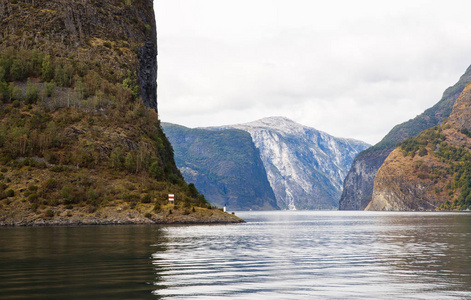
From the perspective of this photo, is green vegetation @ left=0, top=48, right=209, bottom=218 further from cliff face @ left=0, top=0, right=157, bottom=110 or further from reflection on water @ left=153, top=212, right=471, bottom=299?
reflection on water @ left=153, top=212, right=471, bottom=299

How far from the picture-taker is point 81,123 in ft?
481

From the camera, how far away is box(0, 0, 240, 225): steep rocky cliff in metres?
122

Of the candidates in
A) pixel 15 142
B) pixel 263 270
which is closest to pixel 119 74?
pixel 15 142

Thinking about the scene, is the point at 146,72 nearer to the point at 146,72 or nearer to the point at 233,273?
the point at 146,72

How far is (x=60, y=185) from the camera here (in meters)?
126

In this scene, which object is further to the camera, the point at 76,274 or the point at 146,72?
the point at 146,72

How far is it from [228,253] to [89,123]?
366ft

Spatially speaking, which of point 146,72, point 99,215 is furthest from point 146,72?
point 99,215

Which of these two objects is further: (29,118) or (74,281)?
(29,118)

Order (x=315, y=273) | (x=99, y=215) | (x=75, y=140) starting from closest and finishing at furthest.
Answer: (x=315, y=273)
(x=99, y=215)
(x=75, y=140)

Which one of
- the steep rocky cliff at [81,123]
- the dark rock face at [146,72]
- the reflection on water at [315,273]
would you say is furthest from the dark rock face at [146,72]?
the reflection on water at [315,273]

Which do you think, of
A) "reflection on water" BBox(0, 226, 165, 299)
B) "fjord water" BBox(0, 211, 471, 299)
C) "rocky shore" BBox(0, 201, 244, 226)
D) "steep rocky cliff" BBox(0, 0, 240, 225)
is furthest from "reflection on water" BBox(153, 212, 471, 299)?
"steep rocky cliff" BBox(0, 0, 240, 225)

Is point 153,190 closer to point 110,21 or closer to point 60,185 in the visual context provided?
point 60,185

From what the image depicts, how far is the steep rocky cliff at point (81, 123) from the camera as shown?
121938 millimetres
